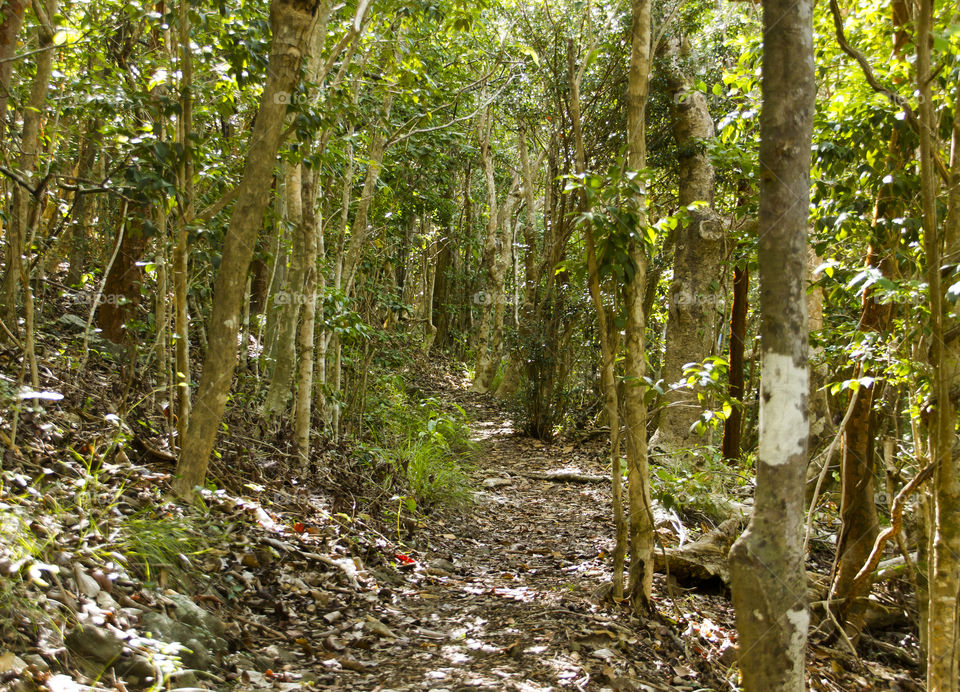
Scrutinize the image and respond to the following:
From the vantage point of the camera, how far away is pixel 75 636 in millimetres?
2650

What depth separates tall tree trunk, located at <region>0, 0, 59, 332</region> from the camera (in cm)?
407

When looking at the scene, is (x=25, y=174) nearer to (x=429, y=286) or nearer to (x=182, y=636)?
(x=182, y=636)

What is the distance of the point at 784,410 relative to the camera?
2.45 metres

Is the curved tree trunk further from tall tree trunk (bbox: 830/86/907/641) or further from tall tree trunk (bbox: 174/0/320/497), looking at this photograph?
tall tree trunk (bbox: 174/0/320/497)

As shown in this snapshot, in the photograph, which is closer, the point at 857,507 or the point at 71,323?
the point at 857,507

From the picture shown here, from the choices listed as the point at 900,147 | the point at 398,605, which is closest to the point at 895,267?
the point at 900,147

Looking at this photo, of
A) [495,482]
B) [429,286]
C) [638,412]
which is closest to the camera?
[638,412]

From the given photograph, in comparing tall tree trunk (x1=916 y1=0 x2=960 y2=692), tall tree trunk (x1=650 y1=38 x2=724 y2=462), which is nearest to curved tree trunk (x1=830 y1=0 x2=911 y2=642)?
tall tree trunk (x1=916 y1=0 x2=960 y2=692)

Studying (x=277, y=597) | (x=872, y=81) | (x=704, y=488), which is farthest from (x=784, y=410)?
(x=704, y=488)

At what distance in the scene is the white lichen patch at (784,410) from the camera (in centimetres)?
244

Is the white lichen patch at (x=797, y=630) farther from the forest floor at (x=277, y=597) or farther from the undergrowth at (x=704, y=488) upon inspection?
the undergrowth at (x=704, y=488)

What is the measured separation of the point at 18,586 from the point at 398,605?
2.44 m

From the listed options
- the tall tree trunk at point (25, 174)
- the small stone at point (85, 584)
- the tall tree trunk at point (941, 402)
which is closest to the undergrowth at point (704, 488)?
the tall tree trunk at point (941, 402)

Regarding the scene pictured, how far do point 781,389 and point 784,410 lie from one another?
0.08m
